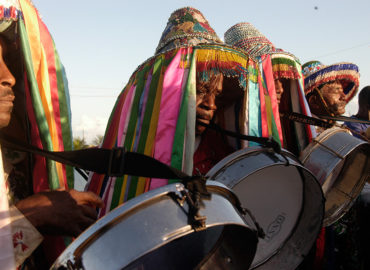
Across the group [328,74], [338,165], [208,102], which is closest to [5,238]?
[208,102]

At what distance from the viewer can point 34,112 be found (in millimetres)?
1348

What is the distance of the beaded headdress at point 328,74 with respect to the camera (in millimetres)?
3652

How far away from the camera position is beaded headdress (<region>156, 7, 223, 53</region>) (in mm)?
2029

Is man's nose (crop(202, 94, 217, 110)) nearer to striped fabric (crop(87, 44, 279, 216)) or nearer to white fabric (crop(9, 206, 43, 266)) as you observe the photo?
striped fabric (crop(87, 44, 279, 216))

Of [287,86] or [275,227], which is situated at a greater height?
[287,86]

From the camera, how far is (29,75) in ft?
4.32

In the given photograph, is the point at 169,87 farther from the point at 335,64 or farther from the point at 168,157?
the point at 335,64

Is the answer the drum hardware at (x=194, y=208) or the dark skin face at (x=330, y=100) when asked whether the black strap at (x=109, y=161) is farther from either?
the dark skin face at (x=330, y=100)

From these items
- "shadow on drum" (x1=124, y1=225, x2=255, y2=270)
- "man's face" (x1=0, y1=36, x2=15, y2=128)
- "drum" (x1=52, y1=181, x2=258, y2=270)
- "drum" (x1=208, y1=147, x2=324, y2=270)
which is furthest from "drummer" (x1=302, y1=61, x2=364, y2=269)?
"man's face" (x1=0, y1=36, x2=15, y2=128)

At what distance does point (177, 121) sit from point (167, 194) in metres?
0.77

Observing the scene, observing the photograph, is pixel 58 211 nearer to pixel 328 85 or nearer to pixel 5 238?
pixel 5 238

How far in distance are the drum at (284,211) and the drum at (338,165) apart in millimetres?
253

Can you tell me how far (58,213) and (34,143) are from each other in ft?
1.23

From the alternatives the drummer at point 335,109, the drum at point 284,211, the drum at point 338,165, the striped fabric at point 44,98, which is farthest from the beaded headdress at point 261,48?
the striped fabric at point 44,98
